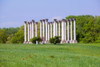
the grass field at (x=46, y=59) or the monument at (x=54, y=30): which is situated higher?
the monument at (x=54, y=30)

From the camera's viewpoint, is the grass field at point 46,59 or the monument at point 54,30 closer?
the grass field at point 46,59

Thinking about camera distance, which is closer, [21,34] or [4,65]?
[4,65]

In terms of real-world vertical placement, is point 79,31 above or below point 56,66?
above

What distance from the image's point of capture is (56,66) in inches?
621

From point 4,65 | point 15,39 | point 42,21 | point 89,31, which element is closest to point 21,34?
point 15,39

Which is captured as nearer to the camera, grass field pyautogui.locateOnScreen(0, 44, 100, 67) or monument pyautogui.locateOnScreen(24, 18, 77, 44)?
grass field pyautogui.locateOnScreen(0, 44, 100, 67)

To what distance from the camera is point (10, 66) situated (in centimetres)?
1605

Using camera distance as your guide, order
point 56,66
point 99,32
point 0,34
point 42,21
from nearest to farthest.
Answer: point 56,66
point 42,21
point 99,32
point 0,34

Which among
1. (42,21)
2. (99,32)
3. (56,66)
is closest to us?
(56,66)

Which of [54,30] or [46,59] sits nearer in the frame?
[46,59]

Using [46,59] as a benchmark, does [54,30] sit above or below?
above

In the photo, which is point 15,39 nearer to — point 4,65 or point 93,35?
point 93,35

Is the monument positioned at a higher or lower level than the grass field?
higher

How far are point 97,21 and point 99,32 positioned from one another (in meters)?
5.52
